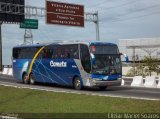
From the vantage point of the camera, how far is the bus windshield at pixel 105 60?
26.1 metres

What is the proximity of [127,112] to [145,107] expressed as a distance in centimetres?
132

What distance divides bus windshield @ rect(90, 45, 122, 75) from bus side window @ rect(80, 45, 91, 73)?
0.36m

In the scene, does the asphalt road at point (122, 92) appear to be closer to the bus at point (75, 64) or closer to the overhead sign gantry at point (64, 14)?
the bus at point (75, 64)

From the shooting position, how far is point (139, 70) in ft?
157

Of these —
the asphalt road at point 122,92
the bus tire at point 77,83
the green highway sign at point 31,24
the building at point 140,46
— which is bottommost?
the asphalt road at point 122,92

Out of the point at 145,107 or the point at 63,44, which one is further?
the point at 63,44

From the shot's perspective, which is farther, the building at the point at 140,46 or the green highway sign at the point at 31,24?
the building at the point at 140,46

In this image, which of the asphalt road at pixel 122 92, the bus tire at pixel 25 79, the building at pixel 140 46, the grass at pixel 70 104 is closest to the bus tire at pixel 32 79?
the bus tire at pixel 25 79

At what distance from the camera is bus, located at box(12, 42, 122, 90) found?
2620cm

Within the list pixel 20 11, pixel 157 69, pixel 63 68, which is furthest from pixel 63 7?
pixel 63 68

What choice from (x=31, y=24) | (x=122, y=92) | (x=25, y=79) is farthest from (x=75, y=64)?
(x=31, y=24)

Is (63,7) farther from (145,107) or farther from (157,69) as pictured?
(145,107)

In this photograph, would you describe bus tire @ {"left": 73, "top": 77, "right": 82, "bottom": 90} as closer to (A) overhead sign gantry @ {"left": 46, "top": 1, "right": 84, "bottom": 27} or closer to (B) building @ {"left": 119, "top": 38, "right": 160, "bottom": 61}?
(A) overhead sign gantry @ {"left": 46, "top": 1, "right": 84, "bottom": 27}

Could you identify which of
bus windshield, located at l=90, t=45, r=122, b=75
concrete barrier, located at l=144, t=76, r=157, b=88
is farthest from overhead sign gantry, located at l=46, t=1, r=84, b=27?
Answer: bus windshield, located at l=90, t=45, r=122, b=75
